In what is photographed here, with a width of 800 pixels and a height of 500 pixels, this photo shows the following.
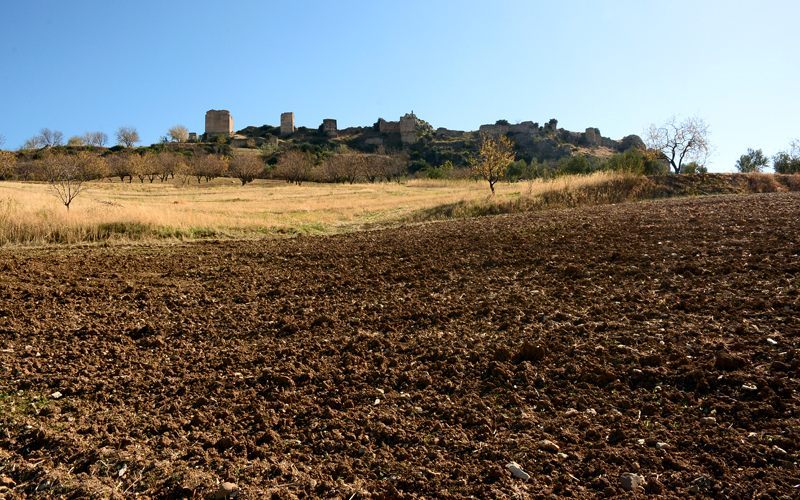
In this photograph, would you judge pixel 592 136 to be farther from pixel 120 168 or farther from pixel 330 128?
pixel 120 168

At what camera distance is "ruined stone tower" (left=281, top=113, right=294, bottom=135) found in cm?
10944

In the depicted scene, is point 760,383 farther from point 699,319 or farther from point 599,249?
point 599,249

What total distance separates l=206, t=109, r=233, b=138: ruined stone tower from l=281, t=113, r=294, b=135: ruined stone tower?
39.8ft

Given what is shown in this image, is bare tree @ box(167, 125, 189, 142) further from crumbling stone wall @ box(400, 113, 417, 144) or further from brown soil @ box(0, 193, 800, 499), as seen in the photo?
brown soil @ box(0, 193, 800, 499)

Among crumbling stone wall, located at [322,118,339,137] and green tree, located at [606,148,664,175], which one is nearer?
green tree, located at [606,148,664,175]

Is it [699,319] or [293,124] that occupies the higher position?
[293,124]

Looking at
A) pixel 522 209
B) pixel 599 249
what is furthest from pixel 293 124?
pixel 599 249

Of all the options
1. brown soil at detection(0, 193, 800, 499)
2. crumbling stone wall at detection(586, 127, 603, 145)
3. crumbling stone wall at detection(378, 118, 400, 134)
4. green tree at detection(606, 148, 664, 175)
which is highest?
crumbling stone wall at detection(378, 118, 400, 134)

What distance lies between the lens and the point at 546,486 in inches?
107

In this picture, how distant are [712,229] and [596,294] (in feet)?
13.6

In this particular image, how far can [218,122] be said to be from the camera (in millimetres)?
107562

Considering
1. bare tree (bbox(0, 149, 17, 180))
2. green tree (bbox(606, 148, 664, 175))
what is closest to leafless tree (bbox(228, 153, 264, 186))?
bare tree (bbox(0, 149, 17, 180))

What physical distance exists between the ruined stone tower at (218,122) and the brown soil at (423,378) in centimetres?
10879

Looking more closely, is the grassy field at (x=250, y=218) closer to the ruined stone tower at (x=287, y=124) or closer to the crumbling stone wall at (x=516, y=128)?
the crumbling stone wall at (x=516, y=128)
